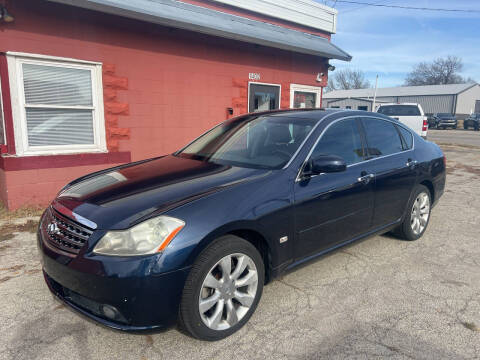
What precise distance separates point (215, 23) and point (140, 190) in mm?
5721

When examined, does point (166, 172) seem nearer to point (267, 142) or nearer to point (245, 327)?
point (267, 142)

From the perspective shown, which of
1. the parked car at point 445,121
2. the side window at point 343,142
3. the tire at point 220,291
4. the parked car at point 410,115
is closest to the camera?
the tire at point 220,291

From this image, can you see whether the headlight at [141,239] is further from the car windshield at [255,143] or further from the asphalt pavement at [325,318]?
the car windshield at [255,143]

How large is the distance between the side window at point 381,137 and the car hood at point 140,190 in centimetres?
158

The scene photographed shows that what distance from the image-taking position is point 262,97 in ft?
29.3

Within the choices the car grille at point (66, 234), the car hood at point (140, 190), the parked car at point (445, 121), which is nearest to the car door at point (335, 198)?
the car hood at point (140, 190)

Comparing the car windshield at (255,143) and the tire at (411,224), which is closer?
the car windshield at (255,143)

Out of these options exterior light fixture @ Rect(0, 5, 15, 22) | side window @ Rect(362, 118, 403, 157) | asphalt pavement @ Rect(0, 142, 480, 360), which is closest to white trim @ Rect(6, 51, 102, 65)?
exterior light fixture @ Rect(0, 5, 15, 22)

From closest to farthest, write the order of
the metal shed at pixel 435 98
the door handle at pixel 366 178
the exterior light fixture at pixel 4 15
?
the door handle at pixel 366 178 < the exterior light fixture at pixel 4 15 < the metal shed at pixel 435 98

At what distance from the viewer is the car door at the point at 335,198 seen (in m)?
2.99

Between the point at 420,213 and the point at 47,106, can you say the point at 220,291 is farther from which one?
the point at 47,106

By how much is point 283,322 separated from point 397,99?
6016 cm

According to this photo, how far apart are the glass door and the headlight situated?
22.0 feet

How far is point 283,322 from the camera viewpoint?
2764 millimetres
